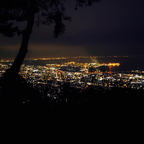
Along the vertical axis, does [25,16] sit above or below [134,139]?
above

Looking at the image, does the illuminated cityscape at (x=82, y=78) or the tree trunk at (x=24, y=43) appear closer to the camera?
the tree trunk at (x=24, y=43)

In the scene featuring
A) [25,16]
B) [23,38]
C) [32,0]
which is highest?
[32,0]

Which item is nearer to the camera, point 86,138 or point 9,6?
point 86,138

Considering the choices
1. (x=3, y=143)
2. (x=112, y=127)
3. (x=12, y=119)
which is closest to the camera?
(x=3, y=143)

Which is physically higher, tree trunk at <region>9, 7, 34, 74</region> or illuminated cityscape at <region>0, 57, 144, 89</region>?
tree trunk at <region>9, 7, 34, 74</region>

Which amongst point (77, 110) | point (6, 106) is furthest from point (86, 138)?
point (6, 106)

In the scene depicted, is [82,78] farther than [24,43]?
Yes

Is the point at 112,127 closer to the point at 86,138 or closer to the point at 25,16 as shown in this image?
the point at 86,138

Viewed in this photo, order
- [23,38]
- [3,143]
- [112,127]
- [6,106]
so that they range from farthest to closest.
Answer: [23,38], [6,106], [112,127], [3,143]

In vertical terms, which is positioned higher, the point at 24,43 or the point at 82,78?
the point at 24,43

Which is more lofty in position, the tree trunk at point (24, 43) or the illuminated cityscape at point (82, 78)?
the tree trunk at point (24, 43)

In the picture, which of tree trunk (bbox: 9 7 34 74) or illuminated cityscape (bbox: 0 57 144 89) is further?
illuminated cityscape (bbox: 0 57 144 89)
